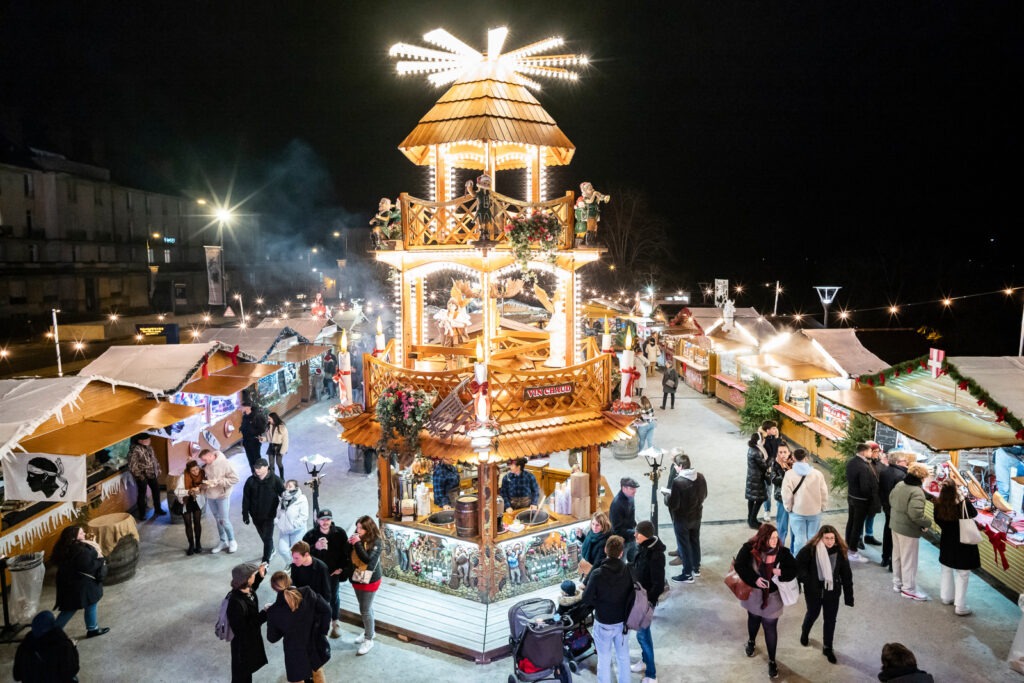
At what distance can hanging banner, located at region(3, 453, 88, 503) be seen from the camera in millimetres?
9938

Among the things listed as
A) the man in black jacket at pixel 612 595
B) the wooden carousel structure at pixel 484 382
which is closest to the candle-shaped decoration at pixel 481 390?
the wooden carousel structure at pixel 484 382

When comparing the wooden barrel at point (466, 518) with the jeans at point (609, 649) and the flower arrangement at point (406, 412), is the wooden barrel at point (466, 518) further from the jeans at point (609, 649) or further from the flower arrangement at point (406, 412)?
the jeans at point (609, 649)

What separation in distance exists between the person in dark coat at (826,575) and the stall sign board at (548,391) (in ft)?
12.6

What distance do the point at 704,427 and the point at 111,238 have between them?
53.0 meters

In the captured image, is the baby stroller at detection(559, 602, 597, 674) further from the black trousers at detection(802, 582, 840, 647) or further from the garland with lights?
the garland with lights

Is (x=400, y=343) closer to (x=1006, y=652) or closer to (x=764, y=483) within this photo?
(x=764, y=483)

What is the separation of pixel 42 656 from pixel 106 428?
6.14 meters

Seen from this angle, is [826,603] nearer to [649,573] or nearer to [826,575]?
[826,575]

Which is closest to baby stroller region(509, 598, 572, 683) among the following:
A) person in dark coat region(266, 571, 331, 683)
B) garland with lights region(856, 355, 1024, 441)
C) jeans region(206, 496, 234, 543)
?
person in dark coat region(266, 571, 331, 683)

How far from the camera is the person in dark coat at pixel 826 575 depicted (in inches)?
307

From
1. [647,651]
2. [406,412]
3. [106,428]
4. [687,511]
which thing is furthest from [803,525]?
[106,428]

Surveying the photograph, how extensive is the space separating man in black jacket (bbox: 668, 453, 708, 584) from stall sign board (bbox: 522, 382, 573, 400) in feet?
6.87

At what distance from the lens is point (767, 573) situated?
767cm

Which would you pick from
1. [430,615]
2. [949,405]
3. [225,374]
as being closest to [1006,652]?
[949,405]
